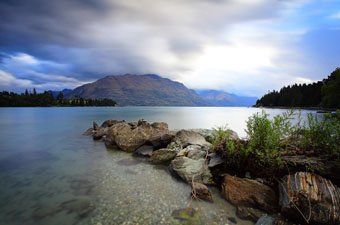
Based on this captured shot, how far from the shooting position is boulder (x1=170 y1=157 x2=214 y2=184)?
10.1 m

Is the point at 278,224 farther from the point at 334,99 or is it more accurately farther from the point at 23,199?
the point at 334,99

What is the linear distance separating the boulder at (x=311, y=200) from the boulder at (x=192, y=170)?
12.4 ft

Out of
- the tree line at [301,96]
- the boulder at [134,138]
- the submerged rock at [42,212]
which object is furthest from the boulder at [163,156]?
the tree line at [301,96]

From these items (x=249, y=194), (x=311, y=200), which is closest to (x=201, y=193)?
(x=249, y=194)

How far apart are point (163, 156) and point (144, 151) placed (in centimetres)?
250

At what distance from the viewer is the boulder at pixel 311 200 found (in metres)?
5.96

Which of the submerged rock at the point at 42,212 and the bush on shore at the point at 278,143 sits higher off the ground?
the bush on shore at the point at 278,143

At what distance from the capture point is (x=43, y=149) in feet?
62.2

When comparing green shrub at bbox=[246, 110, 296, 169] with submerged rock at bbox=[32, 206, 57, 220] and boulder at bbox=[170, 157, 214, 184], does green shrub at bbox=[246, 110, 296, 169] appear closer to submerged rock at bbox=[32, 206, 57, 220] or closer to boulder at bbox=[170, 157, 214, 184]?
boulder at bbox=[170, 157, 214, 184]

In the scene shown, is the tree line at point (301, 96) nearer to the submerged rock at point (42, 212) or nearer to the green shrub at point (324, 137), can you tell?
the green shrub at point (324, 137)

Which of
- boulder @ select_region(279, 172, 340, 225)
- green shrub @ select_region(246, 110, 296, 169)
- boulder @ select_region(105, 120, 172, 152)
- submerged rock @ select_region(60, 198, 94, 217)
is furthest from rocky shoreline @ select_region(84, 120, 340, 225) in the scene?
submerged rock @ select_region(60, 198, 94, 217)

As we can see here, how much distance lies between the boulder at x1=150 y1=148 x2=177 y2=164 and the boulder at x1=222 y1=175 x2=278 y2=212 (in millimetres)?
5898

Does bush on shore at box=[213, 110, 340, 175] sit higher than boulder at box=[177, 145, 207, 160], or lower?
higher

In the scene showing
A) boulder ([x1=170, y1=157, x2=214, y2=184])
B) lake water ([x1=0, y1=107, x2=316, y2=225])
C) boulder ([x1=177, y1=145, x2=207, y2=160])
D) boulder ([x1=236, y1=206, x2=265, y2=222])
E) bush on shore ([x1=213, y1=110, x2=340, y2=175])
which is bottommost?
lake water ([x1=0, y1=107, x2=316, y2=225])
